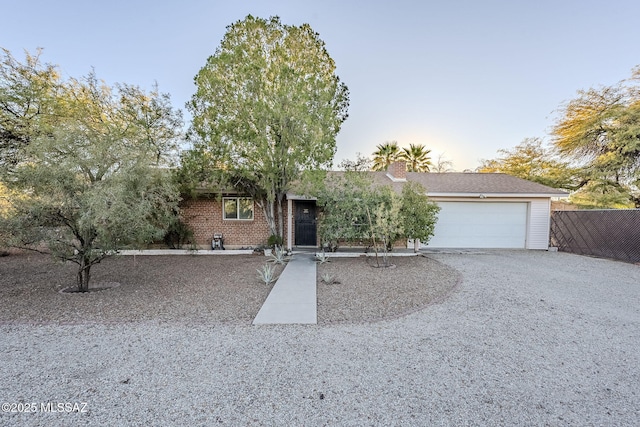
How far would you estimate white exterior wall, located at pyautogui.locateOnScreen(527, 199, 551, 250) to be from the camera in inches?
512

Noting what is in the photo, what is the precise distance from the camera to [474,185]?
45.1 ft

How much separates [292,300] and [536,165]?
21808 mm

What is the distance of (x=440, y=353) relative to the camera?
12.2ft

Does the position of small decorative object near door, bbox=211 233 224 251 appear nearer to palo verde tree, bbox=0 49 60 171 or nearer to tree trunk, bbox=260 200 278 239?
tree trunk, bbox=260 200 278 239

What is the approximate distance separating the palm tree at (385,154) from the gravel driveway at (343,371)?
2264 centimetres

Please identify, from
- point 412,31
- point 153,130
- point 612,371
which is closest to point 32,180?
point 153,130

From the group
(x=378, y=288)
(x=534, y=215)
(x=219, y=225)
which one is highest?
(x=534, y=215)

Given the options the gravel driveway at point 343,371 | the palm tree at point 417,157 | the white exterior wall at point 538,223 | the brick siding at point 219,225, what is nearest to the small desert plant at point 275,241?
the brick siding at point 219,225

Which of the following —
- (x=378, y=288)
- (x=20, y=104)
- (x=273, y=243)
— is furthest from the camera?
(x=273, y=243)

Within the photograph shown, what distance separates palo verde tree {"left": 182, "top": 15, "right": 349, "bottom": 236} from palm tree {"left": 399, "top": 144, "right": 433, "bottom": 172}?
68.4 ft

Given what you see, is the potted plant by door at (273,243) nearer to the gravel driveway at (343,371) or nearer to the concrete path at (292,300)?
the concrete path at (292,300)

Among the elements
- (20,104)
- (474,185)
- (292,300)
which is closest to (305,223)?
(292,300)

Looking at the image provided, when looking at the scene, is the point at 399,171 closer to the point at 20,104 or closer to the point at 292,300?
the point at 292,300

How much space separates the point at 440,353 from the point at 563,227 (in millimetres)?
13199
